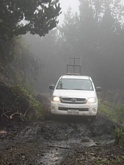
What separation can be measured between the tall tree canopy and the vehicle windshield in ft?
13.0

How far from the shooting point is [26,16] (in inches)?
571

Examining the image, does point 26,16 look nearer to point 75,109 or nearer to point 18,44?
point 18,44

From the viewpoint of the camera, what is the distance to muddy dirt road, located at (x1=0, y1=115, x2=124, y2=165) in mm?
5934

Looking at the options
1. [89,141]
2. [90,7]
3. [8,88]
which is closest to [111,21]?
[90,7]

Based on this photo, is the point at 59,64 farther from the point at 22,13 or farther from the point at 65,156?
the point at 65,156

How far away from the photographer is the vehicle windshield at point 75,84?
11875 mm

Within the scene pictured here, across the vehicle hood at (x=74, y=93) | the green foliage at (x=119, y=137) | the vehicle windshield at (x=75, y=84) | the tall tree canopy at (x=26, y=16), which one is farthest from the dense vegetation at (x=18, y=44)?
the green foliage at (x=119, y=137)

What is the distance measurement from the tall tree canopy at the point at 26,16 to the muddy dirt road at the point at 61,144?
223 inches

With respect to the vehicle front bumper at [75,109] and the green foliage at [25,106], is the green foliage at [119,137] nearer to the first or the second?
the vehicle front bumper at [75,109]

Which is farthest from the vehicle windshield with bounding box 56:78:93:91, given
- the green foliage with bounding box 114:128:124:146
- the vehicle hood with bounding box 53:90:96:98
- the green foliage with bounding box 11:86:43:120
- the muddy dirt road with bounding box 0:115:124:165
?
the green foliage with bounding box 114:128:124:146

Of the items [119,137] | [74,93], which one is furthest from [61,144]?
[74,93]

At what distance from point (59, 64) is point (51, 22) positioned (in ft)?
94.9

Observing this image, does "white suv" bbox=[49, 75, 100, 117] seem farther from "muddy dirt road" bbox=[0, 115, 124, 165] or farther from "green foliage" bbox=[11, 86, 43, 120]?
"green foliage" bbox=[11, 86, 43, 120]

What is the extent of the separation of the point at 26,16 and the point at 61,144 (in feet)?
29.3
